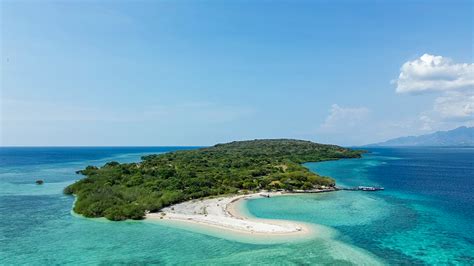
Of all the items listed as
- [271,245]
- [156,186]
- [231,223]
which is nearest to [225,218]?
[231,223]

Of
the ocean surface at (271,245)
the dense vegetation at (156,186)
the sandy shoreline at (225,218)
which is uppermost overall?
the dense vegetation at (156,186)

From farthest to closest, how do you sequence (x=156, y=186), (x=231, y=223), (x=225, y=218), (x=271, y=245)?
(x=156, y=186) → (x=225, y=218) → (x=231, y=223) → (x=271, y=245)

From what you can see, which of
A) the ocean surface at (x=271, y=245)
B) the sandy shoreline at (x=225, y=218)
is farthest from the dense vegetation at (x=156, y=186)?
the sandy shoreline at (x=225, y=218)

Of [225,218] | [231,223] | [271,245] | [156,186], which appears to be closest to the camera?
[271,245]

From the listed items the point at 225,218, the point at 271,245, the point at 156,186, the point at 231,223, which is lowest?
the point at 271,245

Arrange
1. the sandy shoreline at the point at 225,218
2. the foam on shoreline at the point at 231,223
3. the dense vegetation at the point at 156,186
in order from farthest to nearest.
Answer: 1. the dense vegetation at the point at 156,186
2. the sandy shoreline at the point at 225,218
3. the foam on shoreline at the point at 231,223

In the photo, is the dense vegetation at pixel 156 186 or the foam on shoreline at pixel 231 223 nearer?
the foam on shoreline at pixel 231 223

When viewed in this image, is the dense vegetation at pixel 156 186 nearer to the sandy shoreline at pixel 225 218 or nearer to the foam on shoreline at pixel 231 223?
the sandy shoreline at pixel 225 218

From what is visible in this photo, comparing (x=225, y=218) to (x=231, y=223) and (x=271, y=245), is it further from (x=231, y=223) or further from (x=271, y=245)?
(x=271, y=245)

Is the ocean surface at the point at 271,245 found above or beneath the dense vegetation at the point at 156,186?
beneath

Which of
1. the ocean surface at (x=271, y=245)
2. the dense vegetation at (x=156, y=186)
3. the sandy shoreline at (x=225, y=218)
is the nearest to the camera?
the ocean surface at (x=271, y=245)
